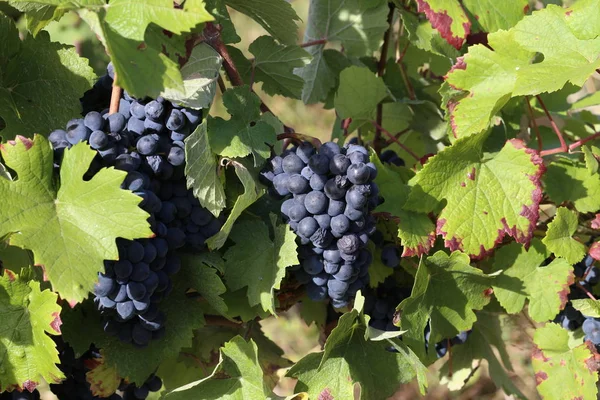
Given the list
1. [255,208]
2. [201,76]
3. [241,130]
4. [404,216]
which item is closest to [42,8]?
[201,76]

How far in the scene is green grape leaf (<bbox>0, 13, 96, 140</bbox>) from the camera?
126 centimetres

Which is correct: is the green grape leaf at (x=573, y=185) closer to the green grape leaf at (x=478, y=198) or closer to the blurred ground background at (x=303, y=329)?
the green grape leaf at (x=478, y=198)

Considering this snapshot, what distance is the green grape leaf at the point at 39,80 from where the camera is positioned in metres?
1.26

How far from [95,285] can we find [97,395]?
0.42 meters

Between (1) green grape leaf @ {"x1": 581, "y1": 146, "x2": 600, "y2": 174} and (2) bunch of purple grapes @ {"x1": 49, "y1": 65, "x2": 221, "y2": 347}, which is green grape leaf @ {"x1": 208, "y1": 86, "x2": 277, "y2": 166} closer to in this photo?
(2) bunch of purple grapes @ {"x1": 49, "y1": 65, "x2": 221, "y2": 347}

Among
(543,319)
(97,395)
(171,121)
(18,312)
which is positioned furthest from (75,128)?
(543,319)

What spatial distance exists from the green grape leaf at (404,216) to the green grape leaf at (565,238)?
241mm

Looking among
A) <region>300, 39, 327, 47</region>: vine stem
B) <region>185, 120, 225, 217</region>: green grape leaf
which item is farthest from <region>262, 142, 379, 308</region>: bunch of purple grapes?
<region>300, 39, 327, 47</region>: vine stem

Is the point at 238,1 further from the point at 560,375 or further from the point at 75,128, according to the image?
the point at 560,375

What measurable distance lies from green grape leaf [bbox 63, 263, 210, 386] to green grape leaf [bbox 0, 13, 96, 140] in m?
0.34

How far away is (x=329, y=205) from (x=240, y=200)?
151mm

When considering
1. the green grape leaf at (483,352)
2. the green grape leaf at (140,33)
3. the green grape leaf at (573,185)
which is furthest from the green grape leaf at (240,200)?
the green grape leaf at (483,352)

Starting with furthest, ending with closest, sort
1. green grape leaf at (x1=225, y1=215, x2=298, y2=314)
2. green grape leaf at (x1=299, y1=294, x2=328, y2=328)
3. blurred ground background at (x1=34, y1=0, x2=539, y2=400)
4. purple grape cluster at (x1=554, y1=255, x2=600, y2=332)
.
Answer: blurred ground background at (x1=34, y1=0, x2=539, y2=400) < green grape leaf at (x1=299, y1=294, x2=328, y2=328) < purple grape cluster at (x1=554, y1=255, x2=600, y2=332) < green grape leaf at (x1=225, y1=215, x2=298, y2=314)

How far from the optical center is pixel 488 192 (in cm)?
133
